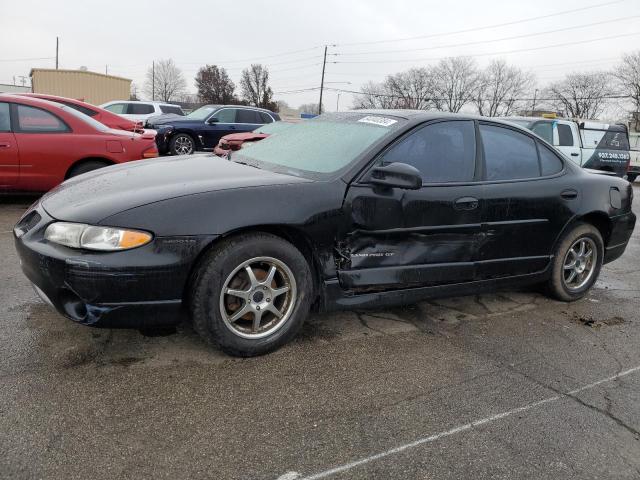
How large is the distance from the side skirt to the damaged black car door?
50 millimetres

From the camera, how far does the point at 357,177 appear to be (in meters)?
3.12

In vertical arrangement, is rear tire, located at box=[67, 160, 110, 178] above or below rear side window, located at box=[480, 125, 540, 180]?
below

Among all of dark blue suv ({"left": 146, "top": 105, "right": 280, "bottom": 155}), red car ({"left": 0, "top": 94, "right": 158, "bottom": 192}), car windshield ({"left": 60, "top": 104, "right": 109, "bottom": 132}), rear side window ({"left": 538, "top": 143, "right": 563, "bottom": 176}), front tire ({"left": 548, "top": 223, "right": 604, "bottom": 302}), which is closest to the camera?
rear side window ({"left": 538, "top": 143, "right": 563, "bottom": 176})

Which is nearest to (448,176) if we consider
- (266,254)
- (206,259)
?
(266,254)

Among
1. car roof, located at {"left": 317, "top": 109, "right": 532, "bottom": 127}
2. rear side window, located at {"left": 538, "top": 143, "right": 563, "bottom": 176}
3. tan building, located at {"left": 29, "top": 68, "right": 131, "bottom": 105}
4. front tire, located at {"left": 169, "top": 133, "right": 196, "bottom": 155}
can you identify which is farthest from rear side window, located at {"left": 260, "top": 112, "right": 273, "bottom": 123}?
tan building, located at {"left": 29, "top": 68, "right": 131, "bottom": 105}

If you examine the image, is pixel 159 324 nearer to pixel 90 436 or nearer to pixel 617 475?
pixel 90 436

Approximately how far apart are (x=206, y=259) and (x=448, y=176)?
1745mm

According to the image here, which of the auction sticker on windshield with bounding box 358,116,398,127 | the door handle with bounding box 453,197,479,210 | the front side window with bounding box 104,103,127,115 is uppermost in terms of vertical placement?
the auction sticker on windshield with bounding box 358,116,398,127

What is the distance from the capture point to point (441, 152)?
11.6 feet

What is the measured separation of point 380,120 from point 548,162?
1489 millimetres

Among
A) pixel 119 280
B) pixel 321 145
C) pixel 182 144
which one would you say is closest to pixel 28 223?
pixel 119 280

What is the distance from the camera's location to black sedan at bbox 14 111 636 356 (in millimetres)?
2590

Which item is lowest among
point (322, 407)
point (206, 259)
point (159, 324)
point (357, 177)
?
point (322, 407)

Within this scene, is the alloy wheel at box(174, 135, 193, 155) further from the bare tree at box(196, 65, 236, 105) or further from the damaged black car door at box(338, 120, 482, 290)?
the bare tree at box(196, 65, 236, 105)
